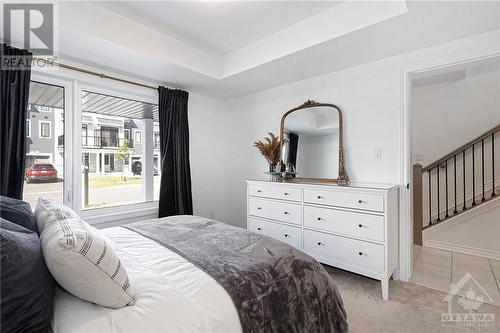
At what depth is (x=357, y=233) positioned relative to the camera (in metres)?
2.15

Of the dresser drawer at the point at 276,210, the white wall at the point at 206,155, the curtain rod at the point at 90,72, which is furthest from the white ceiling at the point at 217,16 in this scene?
the dresser drawer at the point at 276,210

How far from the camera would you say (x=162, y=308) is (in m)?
0.91

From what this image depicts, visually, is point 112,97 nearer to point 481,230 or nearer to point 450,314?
point 450,314

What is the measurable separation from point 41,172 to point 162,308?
2.30m


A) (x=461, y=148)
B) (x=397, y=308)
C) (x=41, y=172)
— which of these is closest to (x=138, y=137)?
(x=41, y=172)

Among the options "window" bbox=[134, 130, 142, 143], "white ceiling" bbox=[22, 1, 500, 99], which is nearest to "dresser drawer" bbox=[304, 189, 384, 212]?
"white ceiling" bbox=[22, 1, 500, 99]

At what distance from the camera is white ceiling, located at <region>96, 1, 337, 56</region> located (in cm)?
201

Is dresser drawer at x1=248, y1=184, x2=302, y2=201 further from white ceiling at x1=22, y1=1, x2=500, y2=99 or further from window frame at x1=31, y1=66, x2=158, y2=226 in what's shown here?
window frame at x1=31, y1=66, x2=158, y2=226

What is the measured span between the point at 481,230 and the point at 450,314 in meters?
Answer: 1.96

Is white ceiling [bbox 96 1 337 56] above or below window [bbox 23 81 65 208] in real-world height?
above

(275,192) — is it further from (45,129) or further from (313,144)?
(45,129)

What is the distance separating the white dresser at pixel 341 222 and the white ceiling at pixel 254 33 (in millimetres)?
1285

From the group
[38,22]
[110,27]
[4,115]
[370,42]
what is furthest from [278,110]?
[4,115]

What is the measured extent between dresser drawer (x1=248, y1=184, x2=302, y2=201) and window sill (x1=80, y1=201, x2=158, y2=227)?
52.2 inches
